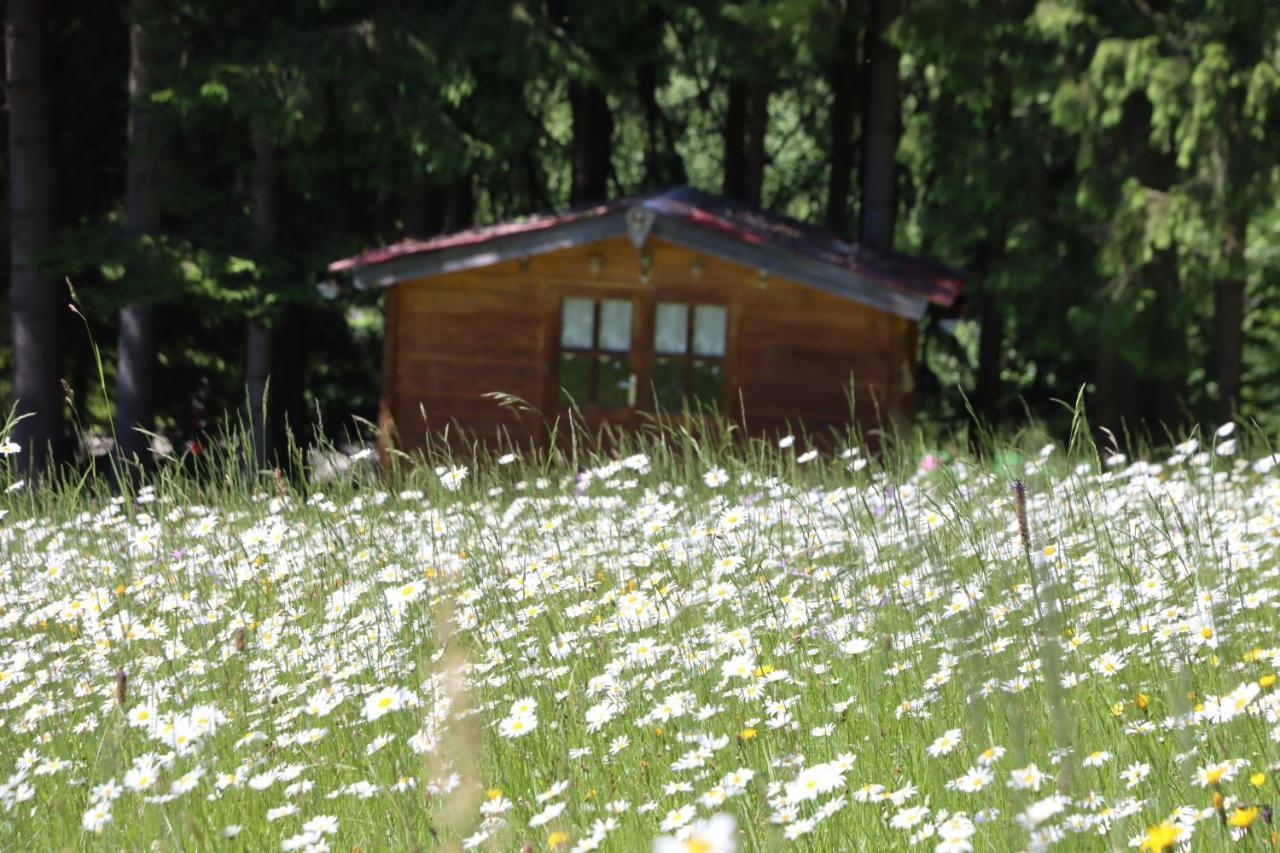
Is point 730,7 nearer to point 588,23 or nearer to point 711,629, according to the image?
point 588,23

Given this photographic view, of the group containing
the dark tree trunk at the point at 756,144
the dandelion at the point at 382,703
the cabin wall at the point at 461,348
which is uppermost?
the dandelion at the point at 382,703

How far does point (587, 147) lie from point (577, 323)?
4563 millimetres

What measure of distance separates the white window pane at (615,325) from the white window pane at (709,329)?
2.02ft

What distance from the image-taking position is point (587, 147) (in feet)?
58.3

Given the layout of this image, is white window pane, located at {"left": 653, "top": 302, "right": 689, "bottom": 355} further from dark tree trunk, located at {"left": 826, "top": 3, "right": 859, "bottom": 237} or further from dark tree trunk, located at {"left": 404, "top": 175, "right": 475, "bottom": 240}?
dark tree trunk, located at {"left": 826, "top": 3, "right": 859, "bottom": 237}

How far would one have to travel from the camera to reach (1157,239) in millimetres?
12461

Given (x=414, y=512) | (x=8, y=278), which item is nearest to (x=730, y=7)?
(x=8, y=278)

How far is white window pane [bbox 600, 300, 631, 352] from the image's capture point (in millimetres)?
13688

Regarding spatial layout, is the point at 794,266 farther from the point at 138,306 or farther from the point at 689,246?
the point at 138,306

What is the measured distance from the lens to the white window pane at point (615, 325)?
44.9 feet

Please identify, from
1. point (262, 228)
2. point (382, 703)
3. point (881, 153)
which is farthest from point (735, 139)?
point (382, 703)

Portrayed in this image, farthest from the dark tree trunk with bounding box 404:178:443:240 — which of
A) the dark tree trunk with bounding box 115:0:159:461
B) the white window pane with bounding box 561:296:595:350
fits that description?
Result: the white window pane with bounding box 561:296:595:350

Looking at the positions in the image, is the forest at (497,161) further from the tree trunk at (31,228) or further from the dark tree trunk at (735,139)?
the dark tree trunk at (735,139)

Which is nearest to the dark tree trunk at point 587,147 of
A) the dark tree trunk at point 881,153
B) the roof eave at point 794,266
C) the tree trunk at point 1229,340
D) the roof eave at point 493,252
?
the dark tree trunk at point 881,153
